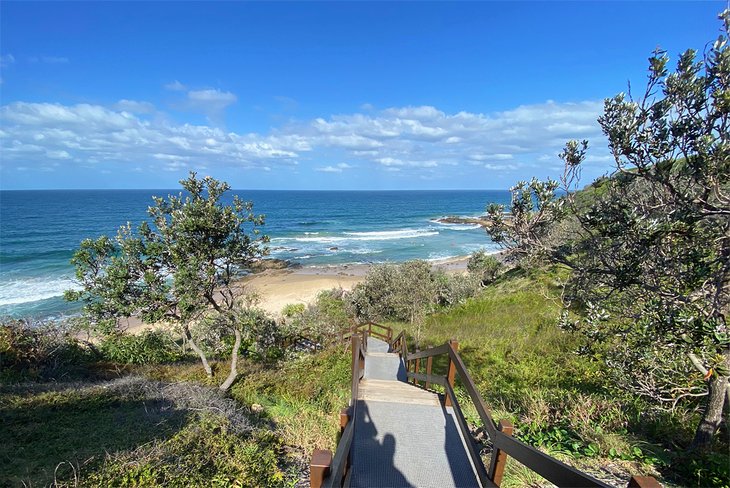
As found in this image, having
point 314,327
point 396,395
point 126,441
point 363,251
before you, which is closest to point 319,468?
point 396,395

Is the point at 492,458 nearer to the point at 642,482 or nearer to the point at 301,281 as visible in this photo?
the point at 642,482

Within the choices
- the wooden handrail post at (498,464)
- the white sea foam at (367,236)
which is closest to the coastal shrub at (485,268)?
the wooden handrail post at (498,464)

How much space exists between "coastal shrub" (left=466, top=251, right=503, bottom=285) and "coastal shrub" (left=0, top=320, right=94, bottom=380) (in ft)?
76.4

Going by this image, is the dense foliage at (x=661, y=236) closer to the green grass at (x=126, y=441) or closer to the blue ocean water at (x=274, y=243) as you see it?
the green grass at (x=126, y=441)

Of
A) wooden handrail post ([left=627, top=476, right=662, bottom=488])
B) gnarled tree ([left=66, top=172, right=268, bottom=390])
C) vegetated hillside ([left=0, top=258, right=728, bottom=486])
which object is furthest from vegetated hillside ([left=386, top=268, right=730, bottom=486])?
gnarled tree ([left=66, top=172, right=268, bottom=390])

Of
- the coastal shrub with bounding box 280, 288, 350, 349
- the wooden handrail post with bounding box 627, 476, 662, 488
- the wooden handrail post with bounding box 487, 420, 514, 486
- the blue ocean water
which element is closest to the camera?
the wooden handrail post with bounding box 627, 476, 662, 488

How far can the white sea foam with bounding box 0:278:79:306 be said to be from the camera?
26938 millimetres

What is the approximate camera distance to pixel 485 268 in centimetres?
2952

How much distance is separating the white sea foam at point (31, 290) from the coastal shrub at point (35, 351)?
18363 mm

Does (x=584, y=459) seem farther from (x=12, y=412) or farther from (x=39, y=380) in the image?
(x=39, y=380)

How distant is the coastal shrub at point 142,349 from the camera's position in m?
12.7

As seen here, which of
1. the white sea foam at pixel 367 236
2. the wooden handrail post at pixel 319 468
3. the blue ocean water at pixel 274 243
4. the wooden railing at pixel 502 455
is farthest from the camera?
the white sea foam at pixel 367 236

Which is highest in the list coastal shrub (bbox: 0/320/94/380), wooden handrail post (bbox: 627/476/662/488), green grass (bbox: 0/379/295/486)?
wooden handrail post (bbox: 627/476/662/488)

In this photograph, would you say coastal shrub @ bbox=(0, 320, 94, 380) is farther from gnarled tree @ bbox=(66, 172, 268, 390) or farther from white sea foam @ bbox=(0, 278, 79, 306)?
white sea foam @ bbox=(0, 278, 79, 306)
